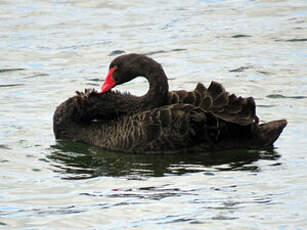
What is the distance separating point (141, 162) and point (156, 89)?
867mm

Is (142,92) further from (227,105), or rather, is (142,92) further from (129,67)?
(227,105)

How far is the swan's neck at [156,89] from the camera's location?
9.52 meters

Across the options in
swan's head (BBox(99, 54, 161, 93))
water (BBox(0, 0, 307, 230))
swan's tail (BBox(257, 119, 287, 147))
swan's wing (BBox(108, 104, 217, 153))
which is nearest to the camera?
water (BBox(0, 0, 307, 230))

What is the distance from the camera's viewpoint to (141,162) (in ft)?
29.7

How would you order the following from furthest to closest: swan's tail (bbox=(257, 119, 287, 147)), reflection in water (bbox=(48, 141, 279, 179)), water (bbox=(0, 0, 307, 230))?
swan's tail (bbox=(257, 119, 287, 147))
reflection in water (bbox=(48, 141, 279, 179))
water (bbox=(0, 0, 307, 230))

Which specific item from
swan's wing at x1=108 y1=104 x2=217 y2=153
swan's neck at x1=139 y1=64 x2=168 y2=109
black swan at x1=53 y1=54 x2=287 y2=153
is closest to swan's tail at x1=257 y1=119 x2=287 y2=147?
black swan at x1=53 y1=54 x2=287 y2=153

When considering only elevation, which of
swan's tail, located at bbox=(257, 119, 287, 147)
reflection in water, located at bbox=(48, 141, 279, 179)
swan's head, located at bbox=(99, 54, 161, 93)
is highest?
swan's head, located at bbox=(99, 54, 161, 93)

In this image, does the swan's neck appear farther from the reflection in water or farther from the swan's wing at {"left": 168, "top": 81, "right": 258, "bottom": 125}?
the reflection in water

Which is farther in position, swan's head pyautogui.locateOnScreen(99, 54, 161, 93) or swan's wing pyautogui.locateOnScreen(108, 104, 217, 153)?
swan's head pyautogui.locateOnScreen(99, 54, 161, 93)

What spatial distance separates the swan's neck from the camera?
9.52m

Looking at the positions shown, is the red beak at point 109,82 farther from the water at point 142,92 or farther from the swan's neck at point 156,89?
the water at point 142,92

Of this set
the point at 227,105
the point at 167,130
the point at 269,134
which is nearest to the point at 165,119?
the point at 167,130

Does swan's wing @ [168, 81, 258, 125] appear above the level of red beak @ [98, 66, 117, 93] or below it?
below

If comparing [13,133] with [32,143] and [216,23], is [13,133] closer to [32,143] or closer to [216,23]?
[32,143]
